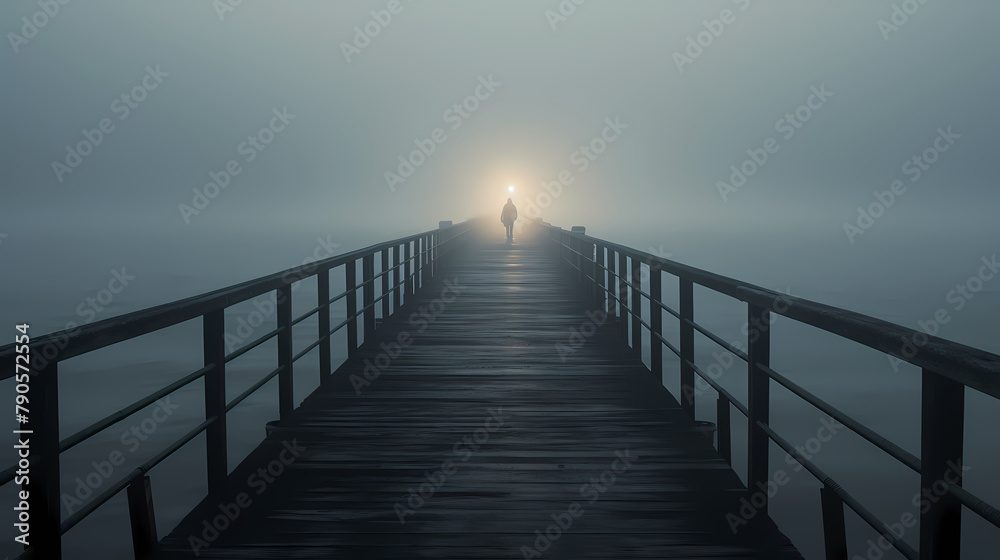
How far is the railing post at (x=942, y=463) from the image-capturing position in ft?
7.14

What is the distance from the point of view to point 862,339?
2.80 m

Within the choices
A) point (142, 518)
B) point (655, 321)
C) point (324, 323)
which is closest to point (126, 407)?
point (142, 518)

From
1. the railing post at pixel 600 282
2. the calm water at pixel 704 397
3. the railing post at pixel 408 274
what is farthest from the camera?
the calm water at pixel 704 397

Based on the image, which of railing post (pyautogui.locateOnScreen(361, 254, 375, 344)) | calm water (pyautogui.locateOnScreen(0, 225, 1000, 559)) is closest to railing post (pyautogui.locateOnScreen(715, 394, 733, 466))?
calm water (pyautogui.locateOnScreen(0, 225, 1000, 559))

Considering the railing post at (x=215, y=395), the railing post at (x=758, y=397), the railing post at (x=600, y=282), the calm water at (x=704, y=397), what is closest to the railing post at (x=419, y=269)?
the railing post at (x=600, y=282)

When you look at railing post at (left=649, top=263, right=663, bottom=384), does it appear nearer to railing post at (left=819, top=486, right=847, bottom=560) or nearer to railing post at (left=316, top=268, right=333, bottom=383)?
railing post at (left=316, top=268, right=333, bottom=383)

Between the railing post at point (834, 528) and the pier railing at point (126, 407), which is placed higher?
the pier railing at point (126, 407)

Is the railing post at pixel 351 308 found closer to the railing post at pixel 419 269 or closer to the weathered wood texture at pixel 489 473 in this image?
the weathered wood texture at pixel 489 473

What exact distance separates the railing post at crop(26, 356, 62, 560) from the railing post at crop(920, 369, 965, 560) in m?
2.54

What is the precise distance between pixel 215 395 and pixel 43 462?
69.4 inches

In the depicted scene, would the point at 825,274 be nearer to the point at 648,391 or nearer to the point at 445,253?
the point at 445,253

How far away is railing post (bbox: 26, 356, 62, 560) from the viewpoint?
7.66 ft

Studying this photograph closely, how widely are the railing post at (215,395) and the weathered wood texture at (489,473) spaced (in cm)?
12

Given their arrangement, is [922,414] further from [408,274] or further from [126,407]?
[408,274]
